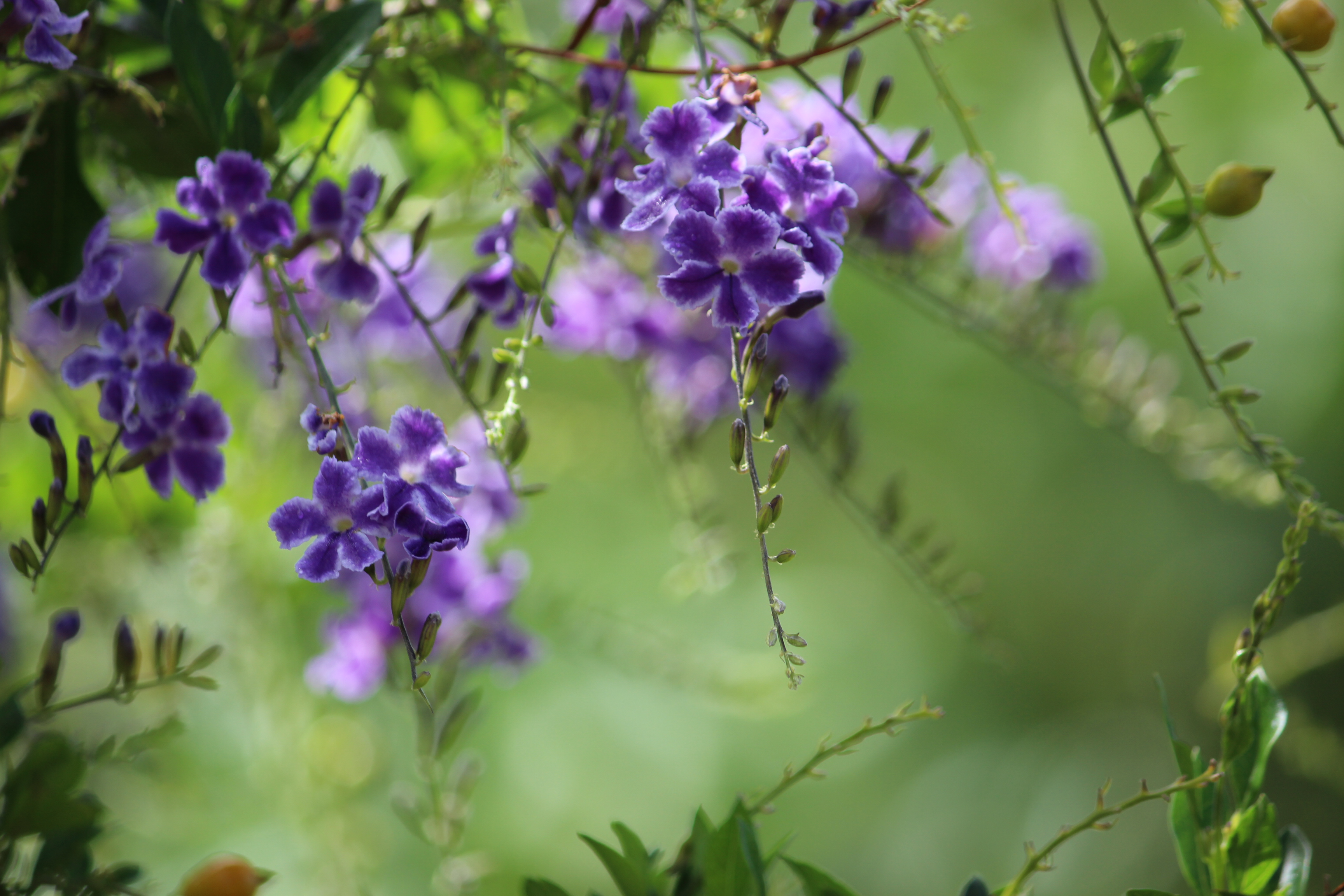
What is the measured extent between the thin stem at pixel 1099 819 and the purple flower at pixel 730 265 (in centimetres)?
19

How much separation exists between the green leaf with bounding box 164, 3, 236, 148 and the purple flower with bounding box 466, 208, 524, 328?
0.37ft

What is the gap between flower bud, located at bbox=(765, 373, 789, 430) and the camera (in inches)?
13.2

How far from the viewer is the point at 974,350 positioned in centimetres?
219

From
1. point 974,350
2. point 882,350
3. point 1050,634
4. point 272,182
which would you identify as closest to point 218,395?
point 272,182

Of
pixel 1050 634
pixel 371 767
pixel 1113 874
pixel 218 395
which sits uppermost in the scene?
pixel 218 395

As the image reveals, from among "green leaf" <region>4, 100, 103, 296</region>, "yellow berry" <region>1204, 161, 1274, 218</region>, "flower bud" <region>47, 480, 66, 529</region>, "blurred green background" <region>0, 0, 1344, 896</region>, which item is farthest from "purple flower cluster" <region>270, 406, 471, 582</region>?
"blurred green background" <region>0, 0, 1344, 896</region>

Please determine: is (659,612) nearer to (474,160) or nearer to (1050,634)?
(1050,634)

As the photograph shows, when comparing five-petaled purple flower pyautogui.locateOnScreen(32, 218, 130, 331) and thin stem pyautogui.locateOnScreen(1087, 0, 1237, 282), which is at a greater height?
five-petaled purple flower pyautogui.locateOnScreen(32, 218, 130, 331)

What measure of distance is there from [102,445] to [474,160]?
0.31 metres

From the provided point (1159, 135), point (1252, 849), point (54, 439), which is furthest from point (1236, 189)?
point (54, 439)

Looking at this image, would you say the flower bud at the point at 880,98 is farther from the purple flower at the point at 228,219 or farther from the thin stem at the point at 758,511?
the purple flower at the point at 228,219

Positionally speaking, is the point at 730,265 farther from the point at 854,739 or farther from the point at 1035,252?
the point at 1035,252

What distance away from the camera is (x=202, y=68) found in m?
0.40

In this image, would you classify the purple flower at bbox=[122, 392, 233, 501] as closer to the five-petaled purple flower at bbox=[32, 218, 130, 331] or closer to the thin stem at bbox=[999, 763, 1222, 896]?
the five-petaled purple flower at bbox=[32, 218, 130, 331]
